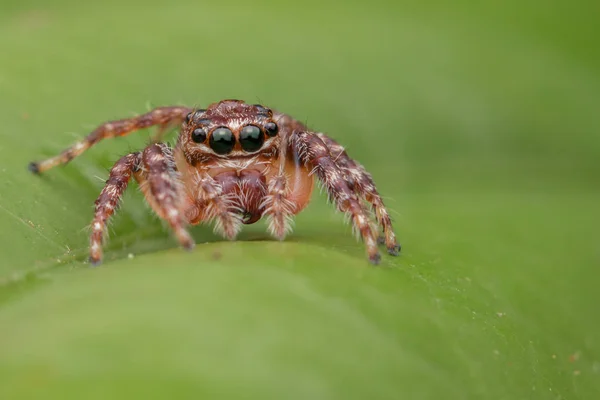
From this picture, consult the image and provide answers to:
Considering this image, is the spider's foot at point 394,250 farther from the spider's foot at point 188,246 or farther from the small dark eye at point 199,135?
the small dark eye at point 199,135

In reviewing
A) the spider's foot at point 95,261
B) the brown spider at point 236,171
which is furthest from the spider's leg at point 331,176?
the spider's foot at point 95,261

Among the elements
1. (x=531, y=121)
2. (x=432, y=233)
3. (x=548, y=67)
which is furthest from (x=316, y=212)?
(x=548, y=67)

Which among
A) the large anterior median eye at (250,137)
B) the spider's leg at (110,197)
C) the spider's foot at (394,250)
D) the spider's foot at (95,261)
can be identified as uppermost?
the large anterior median eye at (250,137)

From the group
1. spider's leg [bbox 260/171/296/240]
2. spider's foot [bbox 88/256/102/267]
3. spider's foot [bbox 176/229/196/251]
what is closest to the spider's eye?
spider's leg [bbox 260/171/296/240]

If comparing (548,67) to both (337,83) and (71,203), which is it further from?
(71,203)

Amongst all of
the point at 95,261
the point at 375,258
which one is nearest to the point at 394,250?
the point at 375,258

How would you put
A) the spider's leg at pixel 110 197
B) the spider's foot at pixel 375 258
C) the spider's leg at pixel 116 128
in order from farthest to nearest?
the spider's leg at pixel 116 128 → the spider's leg at pixel 110 197 → the spider's foot at pixel 375 258

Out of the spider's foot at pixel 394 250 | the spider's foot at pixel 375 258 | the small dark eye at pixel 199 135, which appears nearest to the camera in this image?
the spider's foot at pixel 375 258
